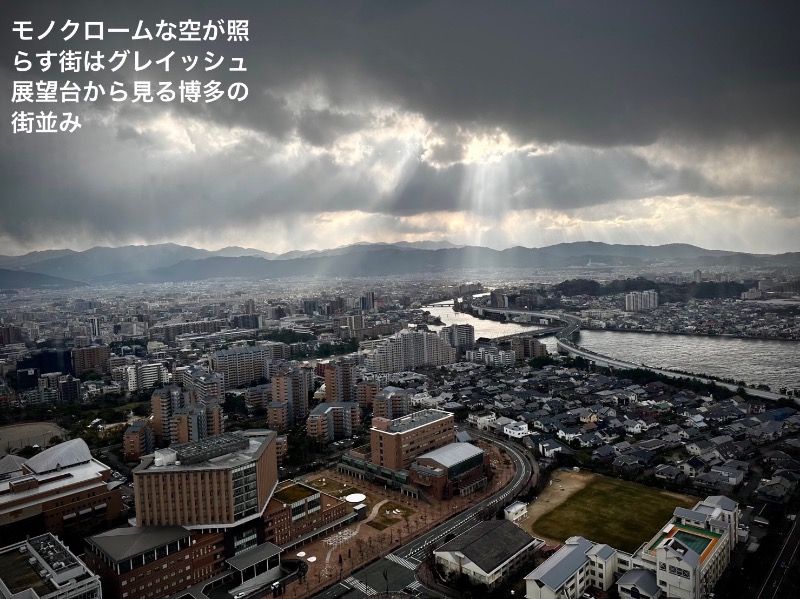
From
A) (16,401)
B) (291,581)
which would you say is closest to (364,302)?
(16,401)

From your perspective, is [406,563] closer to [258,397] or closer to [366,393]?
[366,393]

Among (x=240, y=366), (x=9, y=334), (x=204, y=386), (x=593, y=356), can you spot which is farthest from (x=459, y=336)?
(x=9, y=334)

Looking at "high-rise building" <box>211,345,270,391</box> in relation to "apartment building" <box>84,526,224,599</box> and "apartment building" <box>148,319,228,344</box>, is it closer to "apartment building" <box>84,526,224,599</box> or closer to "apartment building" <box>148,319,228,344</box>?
"apartment building" <box>148,319,228,344</box>

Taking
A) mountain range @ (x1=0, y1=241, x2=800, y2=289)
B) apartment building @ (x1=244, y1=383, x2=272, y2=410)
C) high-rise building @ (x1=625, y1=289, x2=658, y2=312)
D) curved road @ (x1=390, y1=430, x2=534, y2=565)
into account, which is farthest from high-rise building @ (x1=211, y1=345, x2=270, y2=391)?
mountain range @ (x1=0, y1=241, x2=800, y2=289)

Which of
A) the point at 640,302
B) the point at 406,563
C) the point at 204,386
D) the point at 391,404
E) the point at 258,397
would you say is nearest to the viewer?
the point at 406,563

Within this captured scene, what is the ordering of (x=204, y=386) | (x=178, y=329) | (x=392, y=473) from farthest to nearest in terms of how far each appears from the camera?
(x=178, y=329) < (x=204, y=386) < (x=392, y=473)

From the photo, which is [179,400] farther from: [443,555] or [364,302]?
[364,302]

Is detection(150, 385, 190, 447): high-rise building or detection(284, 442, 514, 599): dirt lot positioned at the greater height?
detection(150, 385, 190, 447): high-rise building
